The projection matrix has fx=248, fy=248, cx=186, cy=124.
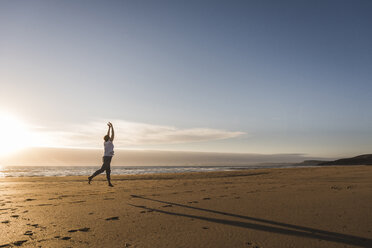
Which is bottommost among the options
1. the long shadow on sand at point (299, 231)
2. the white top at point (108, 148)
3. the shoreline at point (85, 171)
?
the shoreline at point (85, 171)

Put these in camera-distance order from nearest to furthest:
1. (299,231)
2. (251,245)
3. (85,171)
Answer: (251,245) < (299,231) < (85,171)

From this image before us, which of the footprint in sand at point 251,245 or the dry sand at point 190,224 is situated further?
the dry sand at point 190,224

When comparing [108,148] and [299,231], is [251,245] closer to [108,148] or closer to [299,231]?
[299,231]

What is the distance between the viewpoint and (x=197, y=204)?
522 cm

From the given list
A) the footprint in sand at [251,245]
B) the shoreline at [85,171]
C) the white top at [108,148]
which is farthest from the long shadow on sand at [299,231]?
the shoreline at [85,171]

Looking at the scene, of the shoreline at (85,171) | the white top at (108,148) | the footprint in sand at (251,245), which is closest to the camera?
the footprint in sand at (251,245)

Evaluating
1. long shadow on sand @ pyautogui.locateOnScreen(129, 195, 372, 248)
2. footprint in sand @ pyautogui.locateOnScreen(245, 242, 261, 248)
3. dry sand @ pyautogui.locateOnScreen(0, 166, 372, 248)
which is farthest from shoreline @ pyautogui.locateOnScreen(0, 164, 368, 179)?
footprint in sand @ pyautogui.locateOnScreen(245, 242, 261, 248)

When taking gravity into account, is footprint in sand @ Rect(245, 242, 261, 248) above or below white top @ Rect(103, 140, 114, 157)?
below

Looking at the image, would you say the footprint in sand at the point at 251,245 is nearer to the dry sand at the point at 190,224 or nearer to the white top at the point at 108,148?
the dry sand at the point at 190,224

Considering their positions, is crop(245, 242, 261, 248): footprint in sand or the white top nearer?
crop(245, 242, 261, 248): footprint in sand

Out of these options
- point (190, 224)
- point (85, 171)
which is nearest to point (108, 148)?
point (190, 224)

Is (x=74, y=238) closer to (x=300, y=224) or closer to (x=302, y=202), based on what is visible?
(x=300, y=224)

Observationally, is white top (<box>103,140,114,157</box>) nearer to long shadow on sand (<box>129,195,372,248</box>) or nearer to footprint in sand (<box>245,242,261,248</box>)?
long shadow on sand (<box>129,195,372,248</box>)

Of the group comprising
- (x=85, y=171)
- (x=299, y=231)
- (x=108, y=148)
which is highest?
(x=108, y=148)
